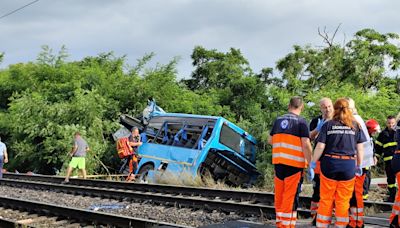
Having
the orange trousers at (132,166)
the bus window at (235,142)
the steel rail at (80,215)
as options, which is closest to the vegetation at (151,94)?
the bus window at (235,142)

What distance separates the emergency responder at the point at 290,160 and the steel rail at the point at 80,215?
73.9 inches

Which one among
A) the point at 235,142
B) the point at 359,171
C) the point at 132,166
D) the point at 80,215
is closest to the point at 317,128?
the point at 359,171

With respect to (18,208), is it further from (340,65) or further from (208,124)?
(340,65)

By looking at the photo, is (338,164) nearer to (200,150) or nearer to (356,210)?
(356,210)

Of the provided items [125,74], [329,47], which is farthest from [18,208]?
[329,47]

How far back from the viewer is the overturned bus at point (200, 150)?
1360 centimetres

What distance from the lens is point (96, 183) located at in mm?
14859

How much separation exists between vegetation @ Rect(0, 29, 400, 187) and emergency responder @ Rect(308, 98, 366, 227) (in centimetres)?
831

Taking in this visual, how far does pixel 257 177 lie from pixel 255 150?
3.00 ft

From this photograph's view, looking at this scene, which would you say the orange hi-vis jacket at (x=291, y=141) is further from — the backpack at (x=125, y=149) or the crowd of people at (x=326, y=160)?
the backpack at (x=125, y=149)

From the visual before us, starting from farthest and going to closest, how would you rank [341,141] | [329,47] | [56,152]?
[329,47] → [56,152] → [341,141]

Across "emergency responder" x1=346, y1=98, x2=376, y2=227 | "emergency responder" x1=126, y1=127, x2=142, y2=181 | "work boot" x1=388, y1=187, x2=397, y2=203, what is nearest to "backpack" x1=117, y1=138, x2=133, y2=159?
"emergency responder" x1=126, y1=127, x2=142, y2=181

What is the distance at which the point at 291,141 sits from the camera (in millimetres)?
6086

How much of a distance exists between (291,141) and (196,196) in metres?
6.04
